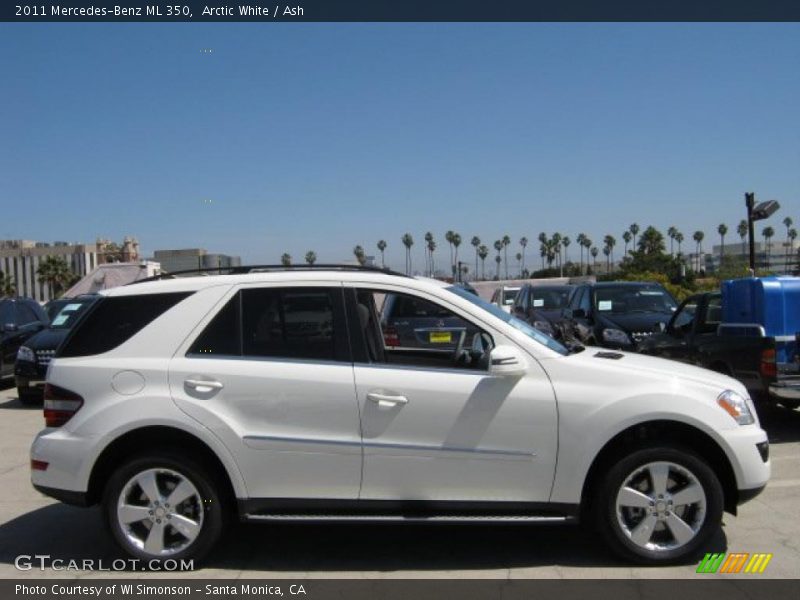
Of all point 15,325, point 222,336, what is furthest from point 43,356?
point 222,336

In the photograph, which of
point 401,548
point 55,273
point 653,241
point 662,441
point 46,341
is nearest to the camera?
point 662,441

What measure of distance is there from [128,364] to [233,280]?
819 mm

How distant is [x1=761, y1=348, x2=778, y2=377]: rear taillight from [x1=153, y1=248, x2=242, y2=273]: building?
5.13 m

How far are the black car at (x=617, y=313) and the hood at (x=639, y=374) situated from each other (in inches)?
250

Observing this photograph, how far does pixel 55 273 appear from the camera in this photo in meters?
84.1

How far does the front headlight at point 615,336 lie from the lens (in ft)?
38.1

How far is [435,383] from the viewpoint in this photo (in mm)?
4508

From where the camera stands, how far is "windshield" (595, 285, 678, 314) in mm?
13148

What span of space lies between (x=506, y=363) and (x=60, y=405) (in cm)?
272

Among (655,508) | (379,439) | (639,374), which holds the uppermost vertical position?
(639,374)

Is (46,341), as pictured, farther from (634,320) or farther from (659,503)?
(659,503)

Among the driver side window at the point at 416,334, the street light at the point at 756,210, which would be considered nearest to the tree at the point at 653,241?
the street light at the point at 756,210

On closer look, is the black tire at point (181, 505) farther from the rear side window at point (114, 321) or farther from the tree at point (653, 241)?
the tree at point (653, 241)

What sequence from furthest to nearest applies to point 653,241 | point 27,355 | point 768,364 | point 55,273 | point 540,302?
point 55,273 < point 653,241 < point 540,302 < point 27,355 < point 768,364
